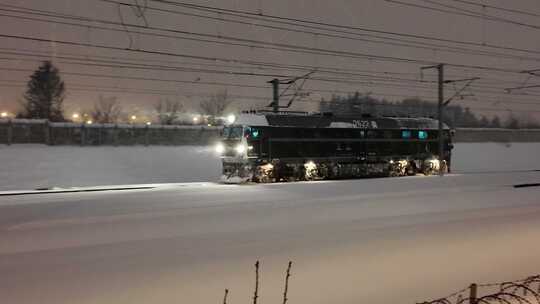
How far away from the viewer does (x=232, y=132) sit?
25.4 metres

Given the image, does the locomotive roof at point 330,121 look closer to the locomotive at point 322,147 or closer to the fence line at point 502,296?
the locomotive at point 322,147

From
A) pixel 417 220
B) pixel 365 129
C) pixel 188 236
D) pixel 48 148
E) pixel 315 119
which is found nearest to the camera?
pixel 188 236

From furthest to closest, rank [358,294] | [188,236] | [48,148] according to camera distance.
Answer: [48,148], [188,236], [358,294]

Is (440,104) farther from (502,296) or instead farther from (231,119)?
(502,296)

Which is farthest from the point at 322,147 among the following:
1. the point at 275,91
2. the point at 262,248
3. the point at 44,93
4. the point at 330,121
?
the point at 44,93

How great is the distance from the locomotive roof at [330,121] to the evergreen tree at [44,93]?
210ft

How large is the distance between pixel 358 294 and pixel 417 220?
6.60 m

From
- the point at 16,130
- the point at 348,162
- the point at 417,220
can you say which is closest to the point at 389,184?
the point at 348,162

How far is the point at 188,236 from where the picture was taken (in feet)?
37.8

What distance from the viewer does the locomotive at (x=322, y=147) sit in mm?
24891

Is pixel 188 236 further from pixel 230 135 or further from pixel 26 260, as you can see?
pixel 230 135

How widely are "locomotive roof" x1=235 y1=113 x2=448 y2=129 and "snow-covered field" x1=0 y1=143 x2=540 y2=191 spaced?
7.96m

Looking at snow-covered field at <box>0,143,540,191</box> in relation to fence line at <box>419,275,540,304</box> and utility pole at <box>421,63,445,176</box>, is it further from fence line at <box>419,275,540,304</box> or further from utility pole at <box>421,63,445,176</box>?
fence line at <box>419,275,540,304</box>

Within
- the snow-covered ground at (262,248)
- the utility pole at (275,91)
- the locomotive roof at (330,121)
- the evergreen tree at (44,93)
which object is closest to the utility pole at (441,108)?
the locomotive roof at (330,121)
